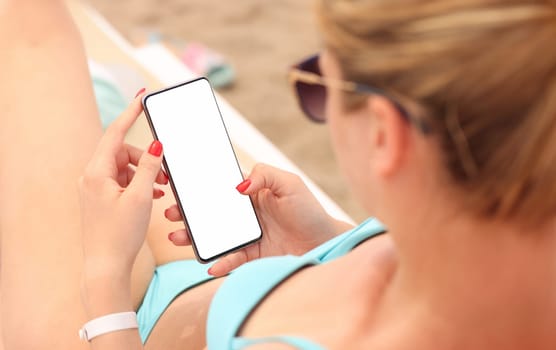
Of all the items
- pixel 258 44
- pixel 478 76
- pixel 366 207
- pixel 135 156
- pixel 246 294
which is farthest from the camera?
pixel 258 44

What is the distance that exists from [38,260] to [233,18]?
1.34m

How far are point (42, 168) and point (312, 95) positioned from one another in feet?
1.39

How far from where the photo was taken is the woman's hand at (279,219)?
83cm

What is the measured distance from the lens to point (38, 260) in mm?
826

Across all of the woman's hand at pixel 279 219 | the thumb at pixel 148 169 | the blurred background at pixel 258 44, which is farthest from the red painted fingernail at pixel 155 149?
the blurred background at pixel 258 44

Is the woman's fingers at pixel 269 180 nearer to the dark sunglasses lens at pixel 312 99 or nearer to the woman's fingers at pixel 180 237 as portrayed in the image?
the woman's fingers at pixel 180 237

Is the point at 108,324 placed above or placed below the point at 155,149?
below

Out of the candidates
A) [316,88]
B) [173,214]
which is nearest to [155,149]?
[173,214]

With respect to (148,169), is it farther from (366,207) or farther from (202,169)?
(366,207)

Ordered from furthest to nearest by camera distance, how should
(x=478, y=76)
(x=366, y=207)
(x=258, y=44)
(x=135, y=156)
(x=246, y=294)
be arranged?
(x=258, y=44) < (x=135, y=156) < (x=246, y=294) < (x=366, y=207) < (x=478, y=76)

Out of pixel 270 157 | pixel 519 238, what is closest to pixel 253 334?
pixel 519 238

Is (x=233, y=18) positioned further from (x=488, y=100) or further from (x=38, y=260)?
(x=488, y=100)

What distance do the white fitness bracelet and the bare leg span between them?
9 centimetres

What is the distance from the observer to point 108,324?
71 cm
